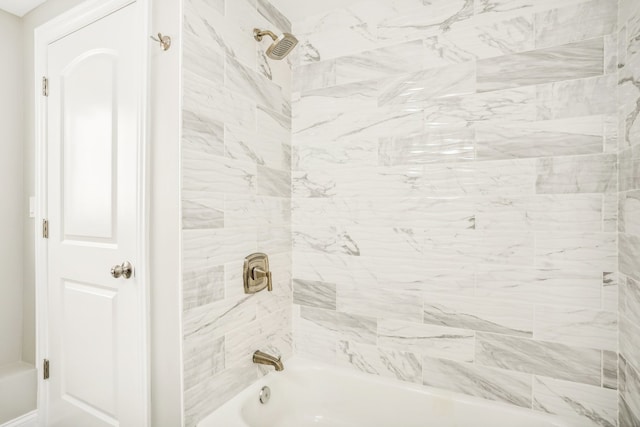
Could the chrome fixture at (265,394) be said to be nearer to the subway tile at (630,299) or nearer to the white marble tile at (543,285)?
the white marble tile at (543,285)

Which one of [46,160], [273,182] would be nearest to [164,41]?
[273,182]

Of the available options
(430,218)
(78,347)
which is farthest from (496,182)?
(78,347)

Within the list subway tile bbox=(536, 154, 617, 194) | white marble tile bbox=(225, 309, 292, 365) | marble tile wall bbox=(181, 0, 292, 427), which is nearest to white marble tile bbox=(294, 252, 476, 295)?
marble tile wall bbox=(181, 0, 292, 427)

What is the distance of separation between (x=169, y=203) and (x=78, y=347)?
37.3 inches

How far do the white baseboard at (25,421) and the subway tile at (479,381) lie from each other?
6.69 feet

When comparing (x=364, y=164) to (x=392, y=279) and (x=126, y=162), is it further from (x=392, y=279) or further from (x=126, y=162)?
(x=126, y=162)

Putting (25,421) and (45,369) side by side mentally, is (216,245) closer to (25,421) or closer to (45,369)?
(45,369)

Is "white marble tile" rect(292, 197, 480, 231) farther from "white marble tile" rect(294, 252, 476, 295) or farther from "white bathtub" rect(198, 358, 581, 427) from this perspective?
"white bathtub" rect(198, 358, 581, 427)

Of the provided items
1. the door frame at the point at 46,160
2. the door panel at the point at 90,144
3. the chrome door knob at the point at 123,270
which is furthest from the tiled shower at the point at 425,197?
the door panel at the point at 90,144

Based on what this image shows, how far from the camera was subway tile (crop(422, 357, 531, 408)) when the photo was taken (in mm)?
1276

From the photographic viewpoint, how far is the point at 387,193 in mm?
1516

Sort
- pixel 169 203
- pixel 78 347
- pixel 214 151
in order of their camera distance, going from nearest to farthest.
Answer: pixel 169 203, pixel 214 151, pixel 78 347

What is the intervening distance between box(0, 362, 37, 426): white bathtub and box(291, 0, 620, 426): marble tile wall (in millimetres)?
1423

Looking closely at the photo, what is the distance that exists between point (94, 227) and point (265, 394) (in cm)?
111
